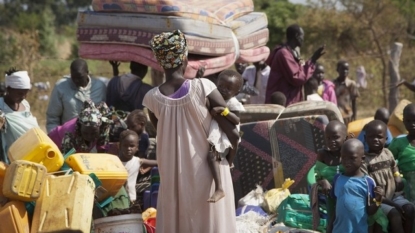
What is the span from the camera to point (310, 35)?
81.6ft

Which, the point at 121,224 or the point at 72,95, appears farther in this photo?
the point at 72,95

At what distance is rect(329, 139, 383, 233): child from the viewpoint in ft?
23.0

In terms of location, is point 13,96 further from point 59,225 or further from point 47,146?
point 59,225

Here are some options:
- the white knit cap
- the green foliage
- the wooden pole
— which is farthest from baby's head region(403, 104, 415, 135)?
the green foliage

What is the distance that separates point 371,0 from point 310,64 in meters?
13.4

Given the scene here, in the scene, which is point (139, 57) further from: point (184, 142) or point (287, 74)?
point (184, 142)

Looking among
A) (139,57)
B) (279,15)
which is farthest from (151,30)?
(279,15)

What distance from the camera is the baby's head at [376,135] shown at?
7.45m

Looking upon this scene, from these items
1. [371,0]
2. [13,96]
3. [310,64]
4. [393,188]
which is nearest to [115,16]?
[13,96]

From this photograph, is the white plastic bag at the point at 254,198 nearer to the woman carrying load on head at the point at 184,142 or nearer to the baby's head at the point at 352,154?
the baby's head at the point at 352,154

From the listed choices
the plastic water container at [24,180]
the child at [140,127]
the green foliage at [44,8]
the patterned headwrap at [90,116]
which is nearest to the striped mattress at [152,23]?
the child at [140,127]

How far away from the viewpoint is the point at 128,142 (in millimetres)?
8078

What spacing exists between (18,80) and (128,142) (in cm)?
125

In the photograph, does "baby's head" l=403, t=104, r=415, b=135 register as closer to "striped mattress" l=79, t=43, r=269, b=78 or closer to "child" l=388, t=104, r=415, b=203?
"child" l=388, t=104, r=415, b=203
